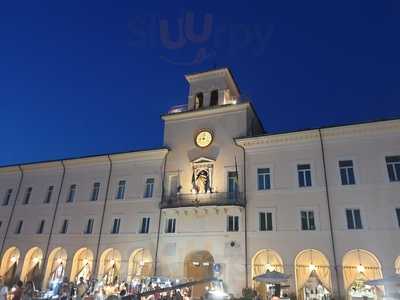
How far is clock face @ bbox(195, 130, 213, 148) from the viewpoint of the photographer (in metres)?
29.4

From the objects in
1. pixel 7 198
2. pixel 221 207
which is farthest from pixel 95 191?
pixel 221 207

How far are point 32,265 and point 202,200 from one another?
20.5 meters

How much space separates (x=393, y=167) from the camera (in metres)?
22.7

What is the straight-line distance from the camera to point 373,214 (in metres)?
22.0

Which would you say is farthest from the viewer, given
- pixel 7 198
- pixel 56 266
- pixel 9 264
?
pixel 7 198

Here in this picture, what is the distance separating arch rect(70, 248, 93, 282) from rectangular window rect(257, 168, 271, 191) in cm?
1754

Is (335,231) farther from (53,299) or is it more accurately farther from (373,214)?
(53,299)

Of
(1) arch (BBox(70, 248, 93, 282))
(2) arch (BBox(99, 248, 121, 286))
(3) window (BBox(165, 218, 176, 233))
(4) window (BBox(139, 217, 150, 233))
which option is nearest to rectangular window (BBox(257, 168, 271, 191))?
(3) window (BBox(165, 218, 176, 233))

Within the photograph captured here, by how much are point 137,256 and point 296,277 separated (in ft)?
45.5

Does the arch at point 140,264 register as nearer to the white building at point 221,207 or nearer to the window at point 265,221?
A: the white building at point 221,207

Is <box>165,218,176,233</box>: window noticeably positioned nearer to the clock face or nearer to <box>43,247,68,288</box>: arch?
the clock face

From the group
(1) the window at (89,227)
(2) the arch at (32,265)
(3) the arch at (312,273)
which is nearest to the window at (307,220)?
(3) the arch at (312,273)

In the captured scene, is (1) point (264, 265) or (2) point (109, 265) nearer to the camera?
(1) point (264, 265)

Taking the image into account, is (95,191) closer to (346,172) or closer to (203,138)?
(203,138)
